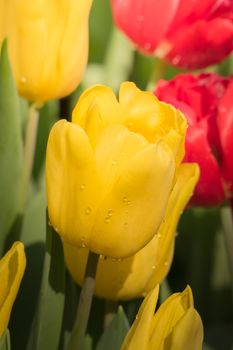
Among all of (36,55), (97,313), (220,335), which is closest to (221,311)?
(220,335)

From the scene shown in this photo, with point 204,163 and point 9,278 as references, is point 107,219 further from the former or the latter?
point 204,163

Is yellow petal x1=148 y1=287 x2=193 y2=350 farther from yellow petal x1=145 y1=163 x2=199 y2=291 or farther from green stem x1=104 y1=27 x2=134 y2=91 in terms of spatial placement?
green stem x1=104 y1=27 x2=134 y2=91

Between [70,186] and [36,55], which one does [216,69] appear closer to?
[36,55]

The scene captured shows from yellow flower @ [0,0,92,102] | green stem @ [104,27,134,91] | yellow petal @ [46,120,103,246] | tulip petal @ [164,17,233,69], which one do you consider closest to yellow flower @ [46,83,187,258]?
yellow petal @ [46,120,103,246]

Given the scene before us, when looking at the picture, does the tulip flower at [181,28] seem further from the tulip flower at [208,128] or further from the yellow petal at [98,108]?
the yellow petal at [98,108]

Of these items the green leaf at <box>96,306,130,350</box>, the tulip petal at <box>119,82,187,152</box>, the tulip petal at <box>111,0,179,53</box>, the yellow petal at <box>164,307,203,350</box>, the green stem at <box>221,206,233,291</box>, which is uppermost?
the tulip petal at <box>119,82,187,152</box>

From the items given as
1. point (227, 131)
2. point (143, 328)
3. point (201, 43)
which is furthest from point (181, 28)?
point (143, 328)
